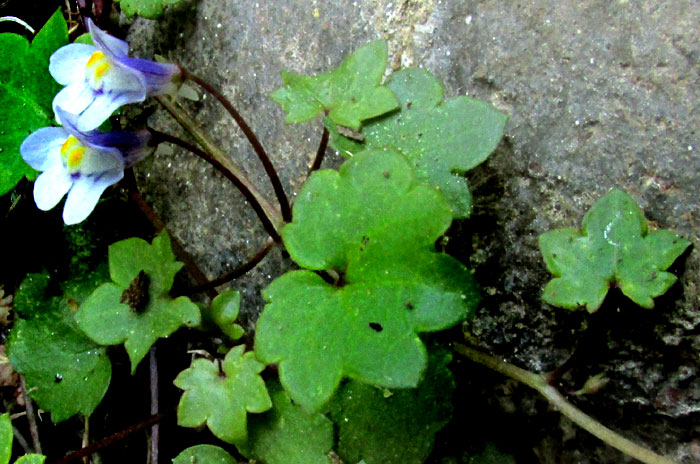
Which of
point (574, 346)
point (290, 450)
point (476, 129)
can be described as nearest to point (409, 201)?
point (476, 129)

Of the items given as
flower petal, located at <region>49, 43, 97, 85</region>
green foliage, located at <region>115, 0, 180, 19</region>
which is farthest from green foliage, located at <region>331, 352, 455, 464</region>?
green foliage, located at <region>115, 0, 180, 19</region>

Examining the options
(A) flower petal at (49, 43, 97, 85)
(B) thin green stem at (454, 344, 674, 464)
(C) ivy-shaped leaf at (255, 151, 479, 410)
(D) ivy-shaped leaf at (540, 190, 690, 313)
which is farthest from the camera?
(A) flower petal at (49, 43, 97, 85)

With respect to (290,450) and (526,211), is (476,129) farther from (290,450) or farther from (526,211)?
(290,450)

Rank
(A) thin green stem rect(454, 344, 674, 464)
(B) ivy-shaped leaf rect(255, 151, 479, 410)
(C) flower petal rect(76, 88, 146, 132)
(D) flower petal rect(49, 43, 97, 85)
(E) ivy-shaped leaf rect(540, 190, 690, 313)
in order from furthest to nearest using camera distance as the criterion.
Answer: (D) flower petal rect(49, 43, 97, 85) → (C) flower petal rect(76, 88, 146, 132) → (A) thin green stem rect(454, 344, 674, 464) → (E) ivy-shaped leaf rect(540, 190, 690, 313) → (B) ivy-shaped leaf rect(255, 151, 479, 410)

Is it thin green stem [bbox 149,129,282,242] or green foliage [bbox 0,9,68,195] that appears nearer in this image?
thin green stem [bbox 149,129,282,242]

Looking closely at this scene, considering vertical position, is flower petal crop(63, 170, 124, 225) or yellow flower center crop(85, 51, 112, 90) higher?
yellow flower center crop(85, 51, 112, 90)

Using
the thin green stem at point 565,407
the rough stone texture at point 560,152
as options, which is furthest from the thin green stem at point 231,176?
the thin green stem at point 565,407

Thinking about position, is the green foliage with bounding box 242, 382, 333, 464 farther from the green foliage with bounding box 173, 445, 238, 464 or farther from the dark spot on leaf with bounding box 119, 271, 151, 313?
the dark spot on leaf with bounding box 119, 271, 151, 313
